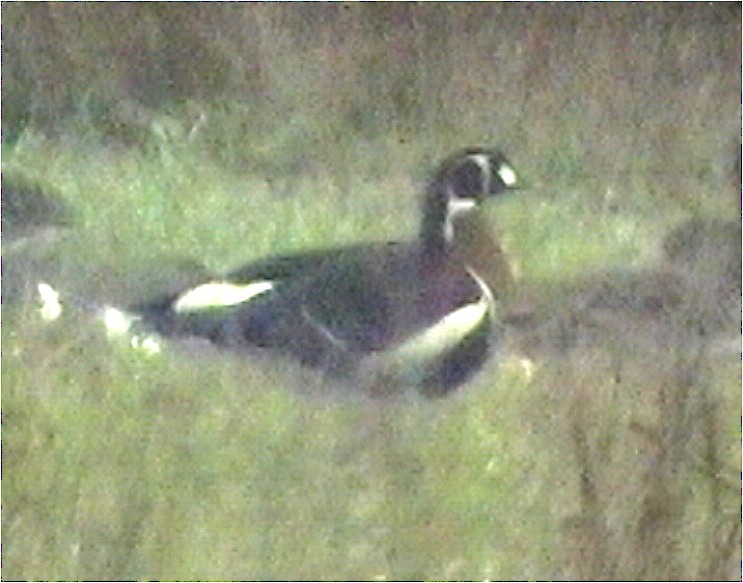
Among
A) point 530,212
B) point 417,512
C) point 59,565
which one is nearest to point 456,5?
point 530,212

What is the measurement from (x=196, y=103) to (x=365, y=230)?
209mm

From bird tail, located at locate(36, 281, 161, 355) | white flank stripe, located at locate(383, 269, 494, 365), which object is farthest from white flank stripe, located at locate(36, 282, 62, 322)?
white flank stripe, located at locate(383, 269, 494, 365)

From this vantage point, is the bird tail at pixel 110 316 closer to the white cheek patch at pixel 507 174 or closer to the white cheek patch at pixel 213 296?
the white cheek patch at pixel 213 296

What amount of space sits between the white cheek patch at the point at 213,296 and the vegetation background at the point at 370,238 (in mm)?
28

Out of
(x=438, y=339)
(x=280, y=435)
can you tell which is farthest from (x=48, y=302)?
(x=438, y=339)

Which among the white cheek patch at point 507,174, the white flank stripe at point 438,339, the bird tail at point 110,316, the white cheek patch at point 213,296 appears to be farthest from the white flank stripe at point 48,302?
the white cheek patch at point 507,174

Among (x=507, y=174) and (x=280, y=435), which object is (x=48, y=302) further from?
(x=507, y=174)

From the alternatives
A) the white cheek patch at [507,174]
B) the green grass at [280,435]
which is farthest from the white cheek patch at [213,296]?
the white cheek patch at [507,174]

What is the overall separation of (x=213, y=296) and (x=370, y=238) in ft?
0.54

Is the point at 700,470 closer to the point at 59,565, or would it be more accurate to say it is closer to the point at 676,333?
the point at 676,333

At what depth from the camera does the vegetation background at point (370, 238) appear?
136 centimetres

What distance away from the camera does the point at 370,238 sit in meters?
1.40

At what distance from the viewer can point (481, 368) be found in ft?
4.55

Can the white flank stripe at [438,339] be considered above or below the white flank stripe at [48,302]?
below
